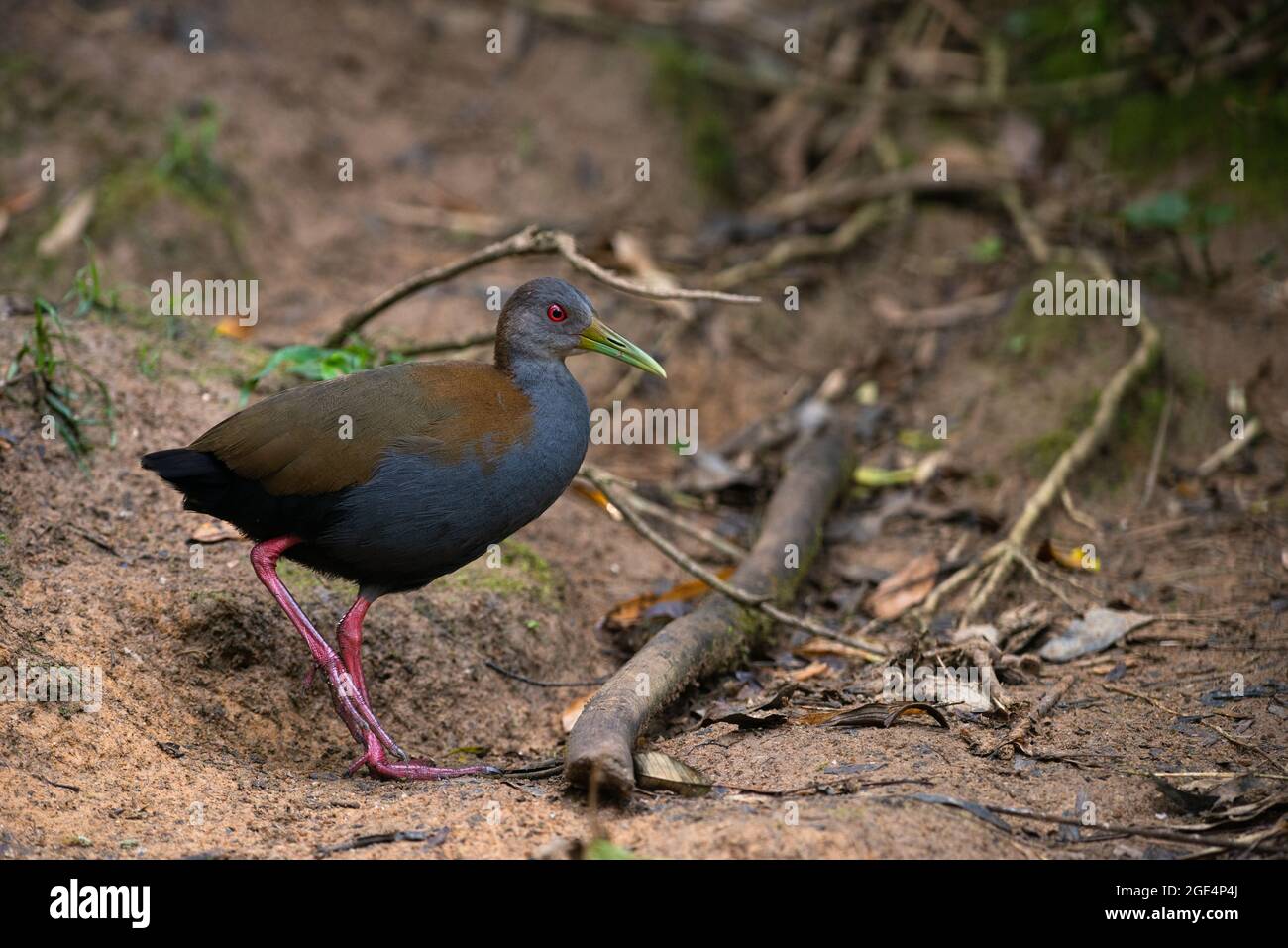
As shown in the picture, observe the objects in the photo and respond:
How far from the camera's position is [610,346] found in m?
4.88

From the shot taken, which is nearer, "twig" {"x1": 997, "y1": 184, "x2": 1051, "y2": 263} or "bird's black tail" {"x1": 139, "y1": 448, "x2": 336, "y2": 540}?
"bird's black tail" {"x1": 139, "y1": 448, "x2": 336, "y2": 540}

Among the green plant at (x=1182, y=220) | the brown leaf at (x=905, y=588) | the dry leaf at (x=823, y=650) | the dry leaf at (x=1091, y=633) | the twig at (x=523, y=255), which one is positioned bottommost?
the dry leaf at (x=823, y=650)

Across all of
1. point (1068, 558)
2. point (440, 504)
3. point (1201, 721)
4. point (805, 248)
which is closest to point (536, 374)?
point (440, 504)

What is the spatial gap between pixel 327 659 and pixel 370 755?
360mm

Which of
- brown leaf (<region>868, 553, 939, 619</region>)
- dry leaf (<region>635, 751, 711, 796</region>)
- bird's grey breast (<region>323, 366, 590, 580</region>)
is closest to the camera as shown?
dry leaf (<region>635, 751, 711, 796</region>)

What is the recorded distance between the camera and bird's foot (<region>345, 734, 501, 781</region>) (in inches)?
168

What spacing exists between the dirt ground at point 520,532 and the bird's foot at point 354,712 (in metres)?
0.15

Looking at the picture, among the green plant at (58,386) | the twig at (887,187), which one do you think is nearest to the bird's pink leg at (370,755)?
the green plant at (58,386)

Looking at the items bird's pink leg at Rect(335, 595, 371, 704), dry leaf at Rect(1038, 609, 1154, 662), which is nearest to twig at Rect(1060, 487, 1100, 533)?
dry leaf at Rect(1038, 609, 1154, 662)

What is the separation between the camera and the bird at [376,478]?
4.27 m

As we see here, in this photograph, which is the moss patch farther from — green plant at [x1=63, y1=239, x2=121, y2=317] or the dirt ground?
green plant at [x1=63, y1=239, x2=121, y2=317]

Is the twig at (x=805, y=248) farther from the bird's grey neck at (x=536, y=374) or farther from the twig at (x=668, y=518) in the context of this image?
the bird's grey neck at (x=536, y=374)

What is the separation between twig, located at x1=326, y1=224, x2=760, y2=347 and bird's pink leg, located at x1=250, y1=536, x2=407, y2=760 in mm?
1444
